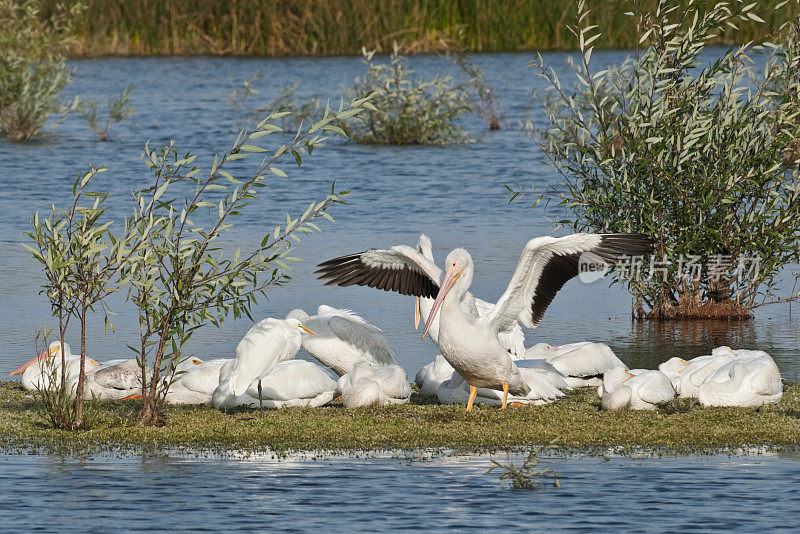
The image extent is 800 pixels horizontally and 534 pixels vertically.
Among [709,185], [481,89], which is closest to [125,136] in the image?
[481,89]

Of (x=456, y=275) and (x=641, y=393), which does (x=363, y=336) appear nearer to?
(x=456, y=275)

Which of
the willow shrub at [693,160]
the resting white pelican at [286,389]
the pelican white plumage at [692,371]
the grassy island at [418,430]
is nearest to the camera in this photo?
the grassy island at [418,430]

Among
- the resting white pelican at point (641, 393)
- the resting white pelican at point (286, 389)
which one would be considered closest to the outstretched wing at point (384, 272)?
the resting white pelican at point (286, 389)

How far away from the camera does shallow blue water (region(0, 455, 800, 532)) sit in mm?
6605

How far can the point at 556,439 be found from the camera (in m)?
7.46

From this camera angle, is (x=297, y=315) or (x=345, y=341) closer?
(x=297, y=315)

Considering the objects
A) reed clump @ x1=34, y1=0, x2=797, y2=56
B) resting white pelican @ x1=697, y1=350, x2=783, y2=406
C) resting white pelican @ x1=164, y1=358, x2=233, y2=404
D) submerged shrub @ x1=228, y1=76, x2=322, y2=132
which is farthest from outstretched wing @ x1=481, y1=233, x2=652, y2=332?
reed clump @ x1=34, y1=0, x2=797, y2=56

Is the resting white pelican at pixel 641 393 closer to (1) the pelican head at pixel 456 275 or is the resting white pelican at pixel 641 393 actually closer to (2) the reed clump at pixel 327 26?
(1) the pelican head at pixel 456 275

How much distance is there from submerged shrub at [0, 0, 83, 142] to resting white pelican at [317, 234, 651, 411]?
16.4m

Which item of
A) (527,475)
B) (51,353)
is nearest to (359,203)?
(51,353)

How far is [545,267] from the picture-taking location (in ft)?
30.7

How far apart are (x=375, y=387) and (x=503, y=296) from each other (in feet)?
3.59

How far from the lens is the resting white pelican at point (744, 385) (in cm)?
880

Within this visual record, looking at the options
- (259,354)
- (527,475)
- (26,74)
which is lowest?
(527,475)
